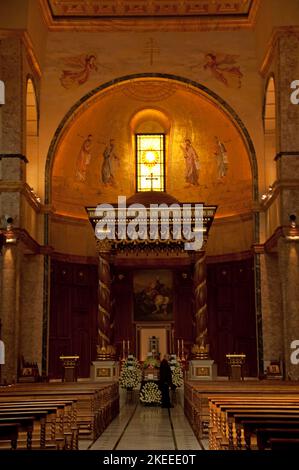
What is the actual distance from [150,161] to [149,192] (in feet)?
14.2

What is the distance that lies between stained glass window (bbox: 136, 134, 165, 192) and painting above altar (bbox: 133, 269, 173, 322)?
3.51 meters

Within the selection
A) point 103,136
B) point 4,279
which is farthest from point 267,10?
point 4,279

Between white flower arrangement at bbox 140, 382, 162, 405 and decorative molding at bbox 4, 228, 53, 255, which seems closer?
white flower arrangement at bbox 140, 382, 162, 405

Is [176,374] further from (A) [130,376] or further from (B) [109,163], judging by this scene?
(B) [109,163]

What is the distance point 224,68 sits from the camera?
25.6 m

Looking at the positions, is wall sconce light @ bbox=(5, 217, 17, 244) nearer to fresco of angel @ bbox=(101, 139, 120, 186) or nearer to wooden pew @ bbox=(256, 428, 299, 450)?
fresco of angel @ bbox=(101, 139, 120, 186)

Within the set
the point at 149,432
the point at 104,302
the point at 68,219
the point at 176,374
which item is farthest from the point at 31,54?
the point at 149,432

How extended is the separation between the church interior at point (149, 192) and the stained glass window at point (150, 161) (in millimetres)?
56

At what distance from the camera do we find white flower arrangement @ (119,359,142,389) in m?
21.2

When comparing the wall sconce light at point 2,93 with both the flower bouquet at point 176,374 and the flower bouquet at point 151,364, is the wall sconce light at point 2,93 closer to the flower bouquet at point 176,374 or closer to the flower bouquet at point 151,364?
the flower bouquet at point 151,364

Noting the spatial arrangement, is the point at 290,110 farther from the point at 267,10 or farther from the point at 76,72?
the point at 76,72

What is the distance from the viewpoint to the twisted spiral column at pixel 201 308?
2236cm

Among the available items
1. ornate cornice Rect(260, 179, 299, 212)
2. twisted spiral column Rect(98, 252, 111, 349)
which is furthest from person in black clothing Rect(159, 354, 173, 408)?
ornate cornice Rect(260, 179, 299, 212)

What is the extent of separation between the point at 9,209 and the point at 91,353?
7.85 metres
